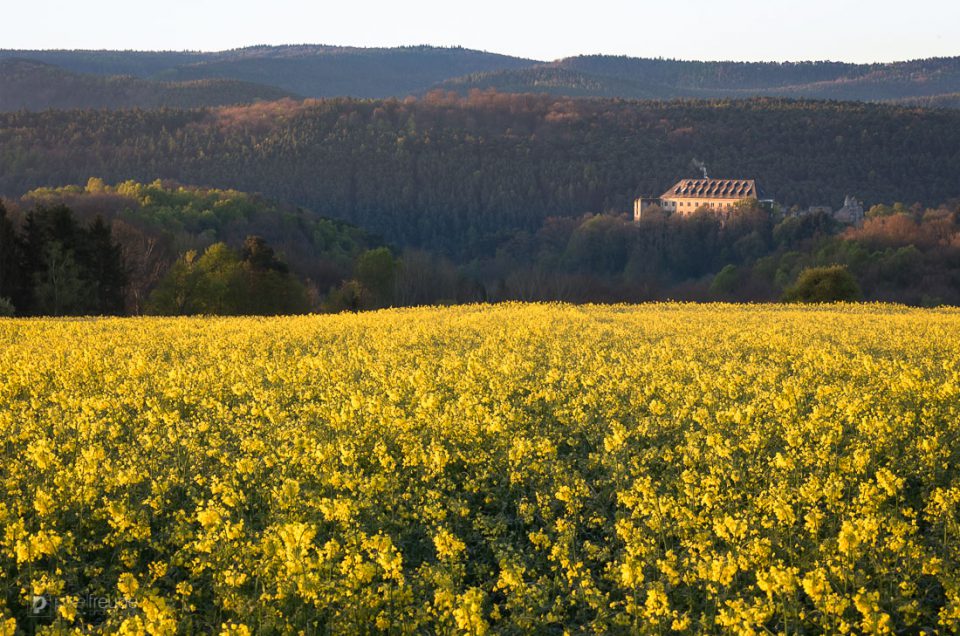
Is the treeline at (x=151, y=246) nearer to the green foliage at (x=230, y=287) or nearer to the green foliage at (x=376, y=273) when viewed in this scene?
the green foliage at (x=230, y=287)

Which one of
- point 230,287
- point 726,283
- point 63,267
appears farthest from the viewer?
point 726,283

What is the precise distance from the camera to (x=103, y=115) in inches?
6860

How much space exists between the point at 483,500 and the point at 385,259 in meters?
71.3

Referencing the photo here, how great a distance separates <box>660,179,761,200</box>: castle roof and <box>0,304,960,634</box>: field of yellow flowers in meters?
156

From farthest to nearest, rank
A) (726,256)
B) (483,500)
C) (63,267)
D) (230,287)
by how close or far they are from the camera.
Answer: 1. (726,256)
2. (230,287)
3. (63,267)
4. (483,500)

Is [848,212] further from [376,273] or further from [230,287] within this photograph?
[230,287]

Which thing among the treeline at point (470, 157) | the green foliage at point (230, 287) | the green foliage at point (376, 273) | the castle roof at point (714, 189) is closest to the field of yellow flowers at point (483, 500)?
the green foliage at point (230, 287)

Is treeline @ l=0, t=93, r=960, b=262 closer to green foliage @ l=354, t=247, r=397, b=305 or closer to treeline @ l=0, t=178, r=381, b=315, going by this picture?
treeline @ l=0, t=178, r=381, b=315

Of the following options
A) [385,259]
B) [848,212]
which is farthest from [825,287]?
[848,212]

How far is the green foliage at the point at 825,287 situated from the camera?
47844mm

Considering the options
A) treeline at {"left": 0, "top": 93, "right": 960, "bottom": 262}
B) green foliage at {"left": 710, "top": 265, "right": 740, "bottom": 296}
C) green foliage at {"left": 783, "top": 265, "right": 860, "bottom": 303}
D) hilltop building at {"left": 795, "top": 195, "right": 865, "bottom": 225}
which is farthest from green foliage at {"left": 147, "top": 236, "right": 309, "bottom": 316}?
hilltop building at {"left": 795, "top": 195, "right": 865, "bottom": 225}

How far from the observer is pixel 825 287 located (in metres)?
47.9

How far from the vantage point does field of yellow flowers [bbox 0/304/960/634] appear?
689 cm

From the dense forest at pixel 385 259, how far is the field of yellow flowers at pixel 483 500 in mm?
32409
